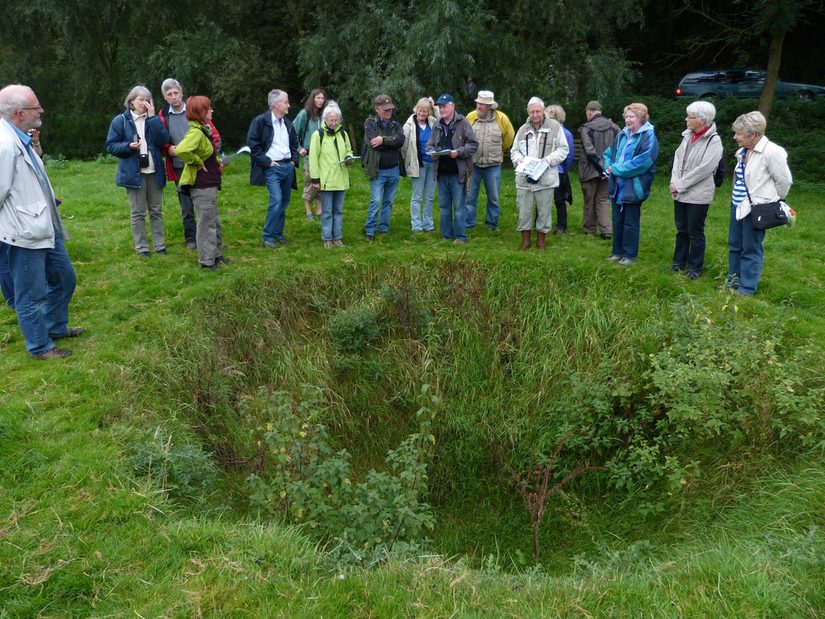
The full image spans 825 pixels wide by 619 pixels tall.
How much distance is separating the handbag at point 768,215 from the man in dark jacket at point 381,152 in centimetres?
442

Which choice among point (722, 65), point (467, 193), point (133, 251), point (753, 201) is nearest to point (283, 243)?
point (133, 251)

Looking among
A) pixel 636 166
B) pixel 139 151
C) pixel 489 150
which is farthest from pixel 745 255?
pixel 139 151

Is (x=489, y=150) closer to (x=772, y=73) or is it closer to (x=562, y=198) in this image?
(x=562, y=198)

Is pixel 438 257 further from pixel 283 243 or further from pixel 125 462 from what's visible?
pixel 125 462

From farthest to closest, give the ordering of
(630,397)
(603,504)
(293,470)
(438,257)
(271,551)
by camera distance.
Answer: (438,257)
(630,397)
(603,504)
(293,470)
(271,551)

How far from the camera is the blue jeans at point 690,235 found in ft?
27.1

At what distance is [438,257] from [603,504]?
378 centimetres

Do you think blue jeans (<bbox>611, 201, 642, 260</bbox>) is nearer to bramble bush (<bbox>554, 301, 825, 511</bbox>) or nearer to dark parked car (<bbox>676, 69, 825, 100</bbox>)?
bramble bush (<bbox>554, 301, 825, 511</bbox>)

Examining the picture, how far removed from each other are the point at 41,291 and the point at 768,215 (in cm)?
698

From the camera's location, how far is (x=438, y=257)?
359 inches

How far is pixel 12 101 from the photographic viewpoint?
5.89m

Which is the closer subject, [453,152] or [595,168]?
[453,152]

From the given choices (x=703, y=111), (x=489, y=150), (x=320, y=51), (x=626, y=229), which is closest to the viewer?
(x=703, y=111)

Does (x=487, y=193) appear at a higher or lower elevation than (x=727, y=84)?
lower
